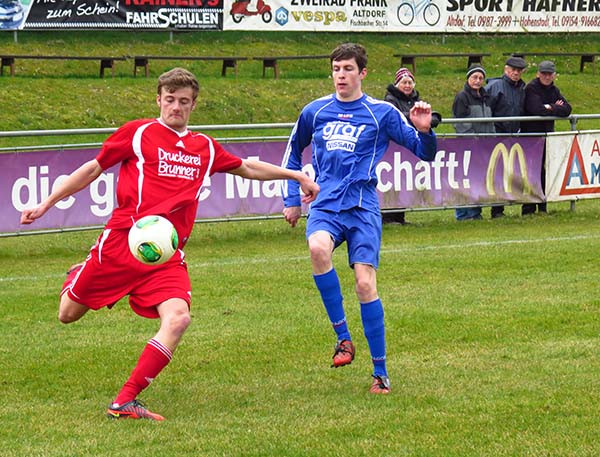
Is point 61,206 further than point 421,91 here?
No

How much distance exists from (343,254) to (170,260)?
256 inches

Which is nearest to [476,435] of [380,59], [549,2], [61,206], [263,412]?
[263,412]

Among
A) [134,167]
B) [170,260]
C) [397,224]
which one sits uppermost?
[134,167]

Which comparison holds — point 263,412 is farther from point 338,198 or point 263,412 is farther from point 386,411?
point 338,198

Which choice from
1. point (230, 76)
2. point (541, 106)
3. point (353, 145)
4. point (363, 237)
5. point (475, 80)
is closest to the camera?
point (363, 237)

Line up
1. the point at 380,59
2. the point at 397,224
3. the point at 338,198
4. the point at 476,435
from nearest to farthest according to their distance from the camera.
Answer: the point at 476,435 → the point at 338,198 → the point at 397,224 → the point at 380,59

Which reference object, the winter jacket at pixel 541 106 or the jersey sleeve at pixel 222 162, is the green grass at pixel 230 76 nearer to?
the winter jacket at pixel 541 106

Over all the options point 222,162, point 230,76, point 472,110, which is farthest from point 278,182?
point 230,76

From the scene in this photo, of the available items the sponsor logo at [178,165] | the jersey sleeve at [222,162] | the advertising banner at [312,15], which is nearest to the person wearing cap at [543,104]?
the jersey sleeve at [222,162]

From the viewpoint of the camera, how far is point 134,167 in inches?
277

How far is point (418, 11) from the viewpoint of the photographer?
35.7 m

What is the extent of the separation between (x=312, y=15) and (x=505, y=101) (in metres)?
18.6

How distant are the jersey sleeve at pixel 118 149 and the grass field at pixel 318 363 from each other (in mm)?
1439

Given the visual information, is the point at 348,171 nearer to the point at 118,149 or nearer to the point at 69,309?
the point at 118,149
